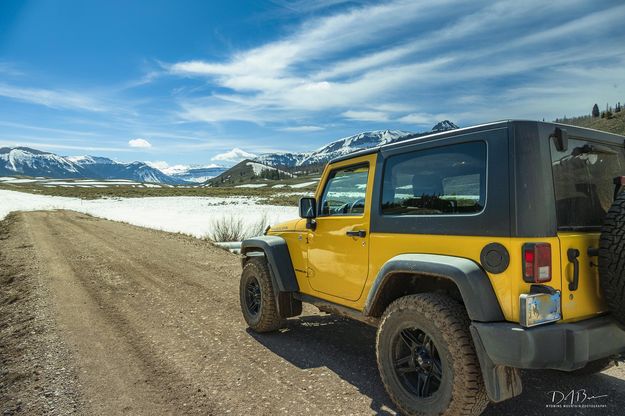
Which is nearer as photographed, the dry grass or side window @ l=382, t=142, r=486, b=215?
side window @ l=382, t=142, r=486, b=215

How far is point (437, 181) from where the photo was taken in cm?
350

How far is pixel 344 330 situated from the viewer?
5.72m

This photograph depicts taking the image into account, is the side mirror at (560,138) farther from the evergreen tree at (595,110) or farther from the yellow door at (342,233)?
the evergreen tree at (595,110)

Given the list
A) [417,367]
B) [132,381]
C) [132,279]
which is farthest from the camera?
[132,279]

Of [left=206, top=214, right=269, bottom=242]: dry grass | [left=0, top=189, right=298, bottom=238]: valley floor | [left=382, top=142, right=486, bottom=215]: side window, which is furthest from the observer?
[left=0, top=189, right=298, bottom=238]: valley floor

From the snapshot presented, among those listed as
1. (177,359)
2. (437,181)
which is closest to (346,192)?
(437,181)

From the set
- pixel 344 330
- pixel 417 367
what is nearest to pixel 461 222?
pixel 417 367

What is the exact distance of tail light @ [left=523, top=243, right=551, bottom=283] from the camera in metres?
2.77

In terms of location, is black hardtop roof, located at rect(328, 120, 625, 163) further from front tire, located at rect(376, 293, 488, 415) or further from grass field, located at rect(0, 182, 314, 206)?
grass field, located at rect(0, 182, 314, 206)

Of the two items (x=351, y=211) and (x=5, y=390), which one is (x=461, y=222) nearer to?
(x=351, y=211)

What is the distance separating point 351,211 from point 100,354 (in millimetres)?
3310

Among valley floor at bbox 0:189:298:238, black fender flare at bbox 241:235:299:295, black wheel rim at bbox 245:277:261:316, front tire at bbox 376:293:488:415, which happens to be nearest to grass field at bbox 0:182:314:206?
valley floor at bbox 0:189:298:238

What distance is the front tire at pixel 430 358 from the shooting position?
295cm

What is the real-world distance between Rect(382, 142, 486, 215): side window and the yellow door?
1.05ft
